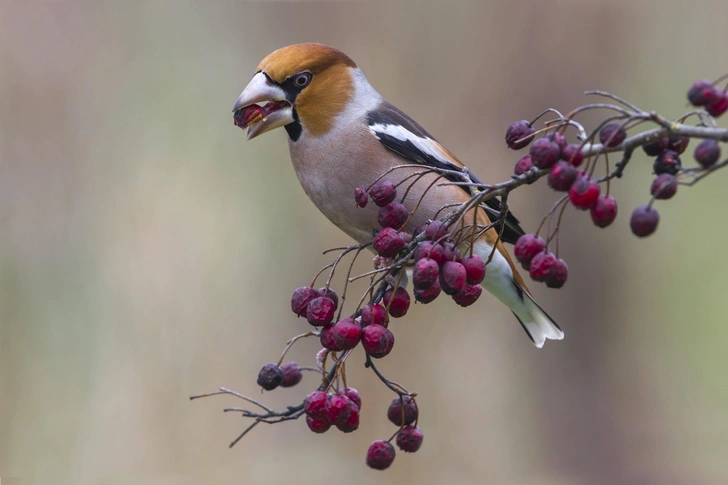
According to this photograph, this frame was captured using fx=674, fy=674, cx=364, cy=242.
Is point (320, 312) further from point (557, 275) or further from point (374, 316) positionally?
point (557, 275)

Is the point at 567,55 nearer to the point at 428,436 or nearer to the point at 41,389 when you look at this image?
the point at 428,436

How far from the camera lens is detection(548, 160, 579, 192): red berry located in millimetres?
1099

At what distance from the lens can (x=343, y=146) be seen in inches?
88.7

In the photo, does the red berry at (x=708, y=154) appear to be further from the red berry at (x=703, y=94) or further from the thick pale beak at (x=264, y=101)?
the thick pale beak at (x=264, y=101)

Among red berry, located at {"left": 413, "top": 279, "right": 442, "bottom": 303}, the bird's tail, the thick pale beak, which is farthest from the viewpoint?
the bird's tail

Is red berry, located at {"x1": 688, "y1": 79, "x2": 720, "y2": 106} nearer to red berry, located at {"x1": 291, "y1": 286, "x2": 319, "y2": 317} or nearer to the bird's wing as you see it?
red berry, located at {"x1": 291, "y1": 286, "x2": 319, "y2": 317}

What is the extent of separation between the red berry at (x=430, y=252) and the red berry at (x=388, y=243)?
0.18 meters

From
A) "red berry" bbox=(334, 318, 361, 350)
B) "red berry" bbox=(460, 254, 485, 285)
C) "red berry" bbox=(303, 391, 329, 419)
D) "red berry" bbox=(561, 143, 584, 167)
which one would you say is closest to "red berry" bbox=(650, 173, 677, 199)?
"red berry" bbox=(561, 143, 584, 167)

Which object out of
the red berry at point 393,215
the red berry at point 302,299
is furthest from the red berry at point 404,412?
the red berry at point 393,215

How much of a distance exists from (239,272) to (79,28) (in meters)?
1.91

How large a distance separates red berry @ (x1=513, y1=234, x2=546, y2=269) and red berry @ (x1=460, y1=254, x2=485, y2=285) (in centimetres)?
9

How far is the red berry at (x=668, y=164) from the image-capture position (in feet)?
3.65

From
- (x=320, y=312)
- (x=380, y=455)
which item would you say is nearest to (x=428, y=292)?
(x=320, y=312)

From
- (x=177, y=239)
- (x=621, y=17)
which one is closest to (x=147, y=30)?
(x=177, y=239)
